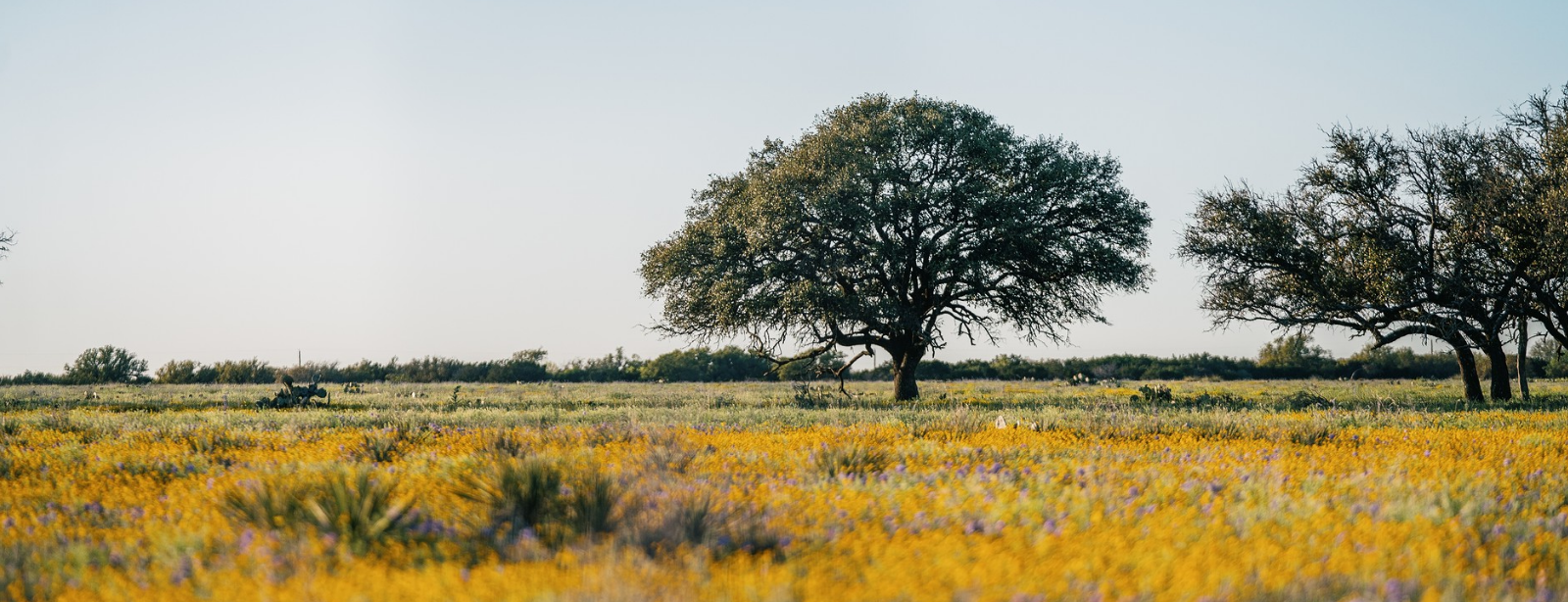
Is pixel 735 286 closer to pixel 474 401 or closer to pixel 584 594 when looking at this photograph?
pixel 474 401

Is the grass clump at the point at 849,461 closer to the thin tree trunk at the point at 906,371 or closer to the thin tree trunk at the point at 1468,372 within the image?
the thin tree trunk at the point at 906,371

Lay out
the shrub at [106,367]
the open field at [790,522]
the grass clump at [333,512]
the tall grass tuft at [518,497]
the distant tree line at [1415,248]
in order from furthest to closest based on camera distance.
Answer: the shrub at [106,367] → the distant tree line at [1415,248] → the tall grass tuft at [518,497] → the grass clump at [333,512] → the open field at [790,522]

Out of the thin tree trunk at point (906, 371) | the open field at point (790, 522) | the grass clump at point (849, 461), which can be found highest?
the thin tree trunk at point (906, 371)

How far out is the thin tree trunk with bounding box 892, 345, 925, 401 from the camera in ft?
90.9

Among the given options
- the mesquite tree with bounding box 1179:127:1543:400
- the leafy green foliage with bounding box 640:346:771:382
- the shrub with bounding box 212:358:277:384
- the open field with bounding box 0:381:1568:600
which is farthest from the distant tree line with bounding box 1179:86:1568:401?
the shrub with bounding box 212:358:277:384

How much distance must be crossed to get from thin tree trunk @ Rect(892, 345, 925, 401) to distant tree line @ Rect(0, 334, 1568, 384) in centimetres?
2214

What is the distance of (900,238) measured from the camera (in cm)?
2720

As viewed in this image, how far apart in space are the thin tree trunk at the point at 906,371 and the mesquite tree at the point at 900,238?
6cm

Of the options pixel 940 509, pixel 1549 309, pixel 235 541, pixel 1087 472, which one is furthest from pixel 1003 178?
pixel 235 541

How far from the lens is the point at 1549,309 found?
25.9m

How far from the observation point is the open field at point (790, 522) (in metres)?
4.27

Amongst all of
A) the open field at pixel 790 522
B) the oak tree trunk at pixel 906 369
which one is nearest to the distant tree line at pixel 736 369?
the oak tree trunk at pixel 906 369

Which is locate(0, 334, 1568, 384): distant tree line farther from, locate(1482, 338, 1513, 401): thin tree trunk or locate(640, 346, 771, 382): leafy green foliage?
locate(1482, 338, 1513, 401): thin tree trunk

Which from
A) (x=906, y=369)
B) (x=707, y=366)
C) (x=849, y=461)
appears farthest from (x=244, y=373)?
(x=849, y=461)
